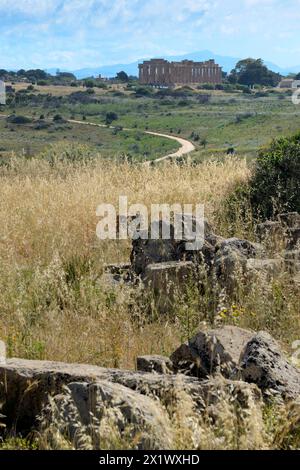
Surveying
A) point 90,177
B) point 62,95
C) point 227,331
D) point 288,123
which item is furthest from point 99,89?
point 227,331

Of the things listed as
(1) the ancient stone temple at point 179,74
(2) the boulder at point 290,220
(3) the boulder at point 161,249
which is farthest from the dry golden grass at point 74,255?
(1) the ancient stone temple at point 179,74

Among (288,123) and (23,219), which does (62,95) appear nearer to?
(288,123)

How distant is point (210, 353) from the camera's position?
4230 mm

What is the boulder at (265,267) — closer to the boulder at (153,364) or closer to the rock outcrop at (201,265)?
the rock outcrop at (201,265)

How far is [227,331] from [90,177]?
6.96 metres

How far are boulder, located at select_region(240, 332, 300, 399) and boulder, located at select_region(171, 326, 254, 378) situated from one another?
142mm

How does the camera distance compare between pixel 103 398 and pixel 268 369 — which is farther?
pixel 268 369

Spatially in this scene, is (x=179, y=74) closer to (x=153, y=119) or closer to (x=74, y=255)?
(x=153, y=119)

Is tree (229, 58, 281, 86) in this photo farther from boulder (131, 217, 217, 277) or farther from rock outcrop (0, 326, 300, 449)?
Answer: rock outcrop (0, 326, 300, 449)

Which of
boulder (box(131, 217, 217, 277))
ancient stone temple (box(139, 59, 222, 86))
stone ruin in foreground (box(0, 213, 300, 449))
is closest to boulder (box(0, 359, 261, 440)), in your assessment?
stone ruin in foreground (box(0, 213, 300, 449))

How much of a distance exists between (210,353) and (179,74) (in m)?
124

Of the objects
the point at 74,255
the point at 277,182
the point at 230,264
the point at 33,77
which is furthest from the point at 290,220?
the point at 33,77

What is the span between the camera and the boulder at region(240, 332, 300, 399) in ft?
12.6

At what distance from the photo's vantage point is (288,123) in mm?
55406
